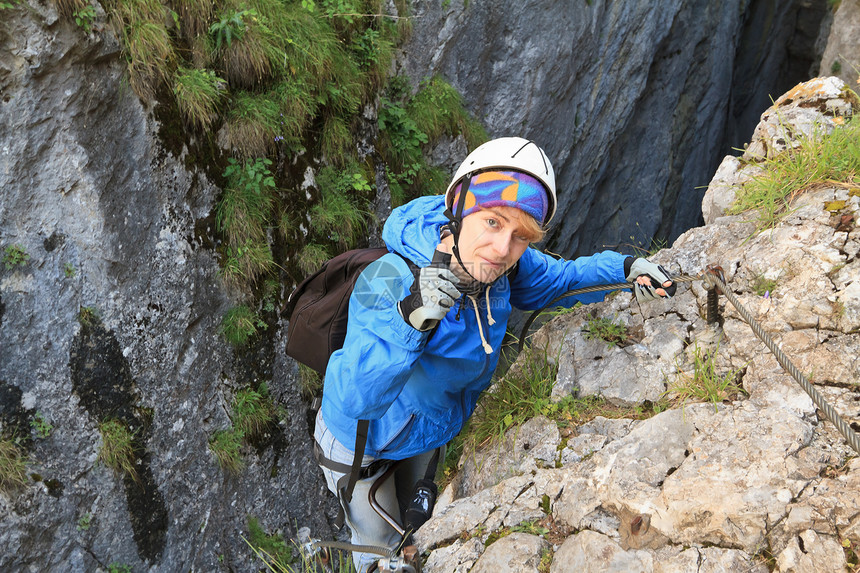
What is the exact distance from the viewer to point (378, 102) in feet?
22.0

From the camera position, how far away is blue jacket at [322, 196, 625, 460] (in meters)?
2.46

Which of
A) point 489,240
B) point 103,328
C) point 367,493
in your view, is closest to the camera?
point 489,240

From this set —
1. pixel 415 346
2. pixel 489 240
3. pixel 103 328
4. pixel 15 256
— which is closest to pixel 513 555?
pixel 415 346

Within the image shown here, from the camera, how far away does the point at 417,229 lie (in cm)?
282

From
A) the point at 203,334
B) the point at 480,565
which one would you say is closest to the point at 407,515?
the point at 480,565

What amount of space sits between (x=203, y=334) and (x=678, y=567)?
164 inches

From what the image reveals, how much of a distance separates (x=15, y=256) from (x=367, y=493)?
310 centimetres

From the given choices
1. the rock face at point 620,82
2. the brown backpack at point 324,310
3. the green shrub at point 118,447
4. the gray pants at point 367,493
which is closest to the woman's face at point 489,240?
the brown backpack at point 324,310

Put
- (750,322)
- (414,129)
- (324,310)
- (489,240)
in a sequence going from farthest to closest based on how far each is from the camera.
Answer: (414,129) → (324,310) → (750,322) → (489,240)

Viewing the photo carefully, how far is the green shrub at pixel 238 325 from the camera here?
5250mm

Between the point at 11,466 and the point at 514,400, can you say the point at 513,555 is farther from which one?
the point at 11,466

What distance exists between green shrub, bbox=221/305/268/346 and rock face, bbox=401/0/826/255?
3715 millimetres

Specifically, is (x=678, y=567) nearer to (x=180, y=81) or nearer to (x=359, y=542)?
(x=359, y=542)

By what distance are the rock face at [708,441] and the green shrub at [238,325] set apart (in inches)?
105
